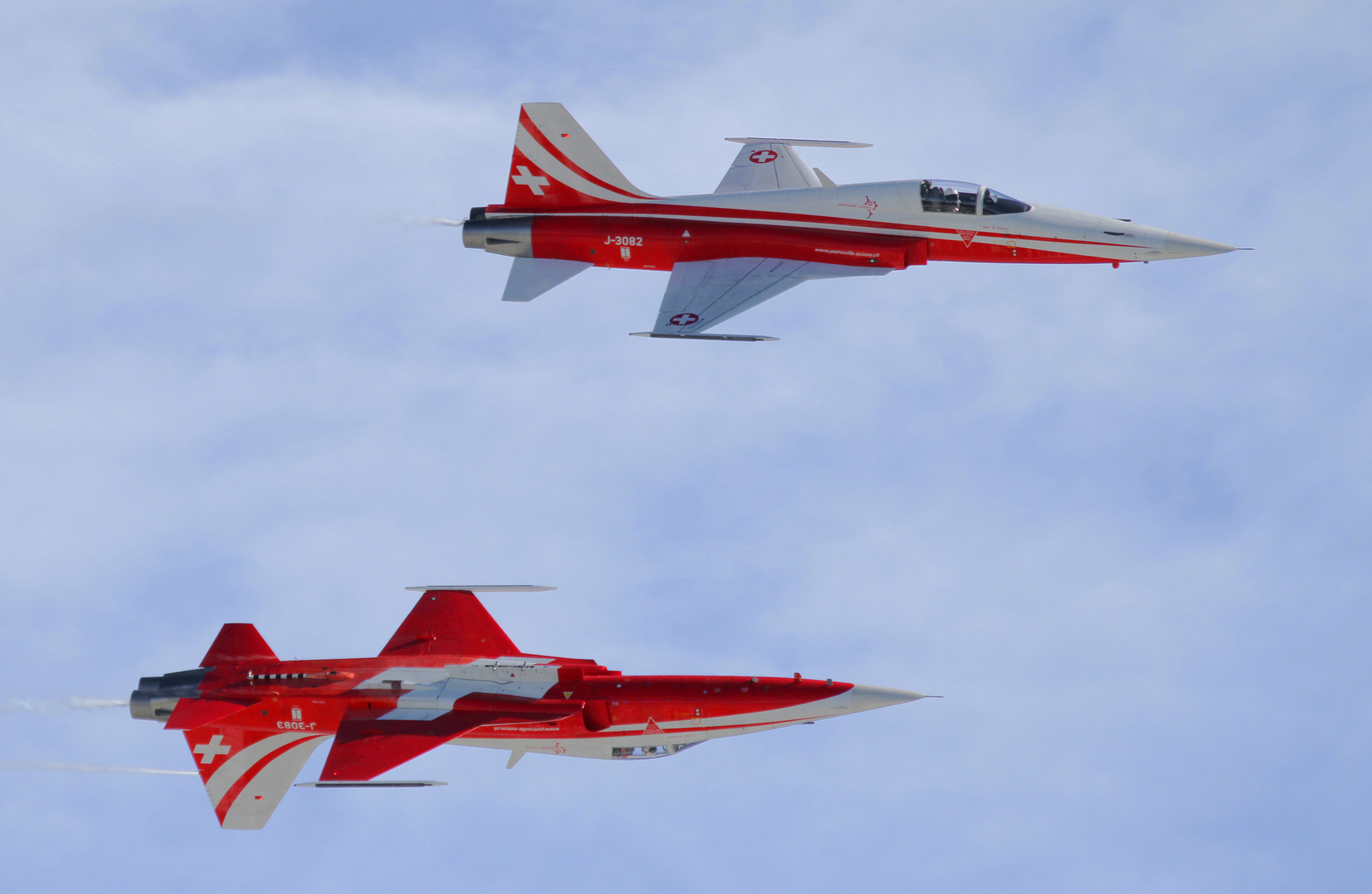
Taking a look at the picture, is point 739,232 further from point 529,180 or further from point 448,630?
point 448,630

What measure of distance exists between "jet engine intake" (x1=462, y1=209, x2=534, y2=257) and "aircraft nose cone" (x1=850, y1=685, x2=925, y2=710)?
1275 cm

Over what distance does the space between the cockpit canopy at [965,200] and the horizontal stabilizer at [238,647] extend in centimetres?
1629

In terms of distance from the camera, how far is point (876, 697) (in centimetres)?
3266

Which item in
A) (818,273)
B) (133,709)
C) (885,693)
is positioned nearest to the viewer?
(885,693)

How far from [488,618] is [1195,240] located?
643 inches

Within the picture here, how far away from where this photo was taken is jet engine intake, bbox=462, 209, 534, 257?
129ft

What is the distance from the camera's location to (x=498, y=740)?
33.7m

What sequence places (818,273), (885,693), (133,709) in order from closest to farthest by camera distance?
(885,693) → (133,709) → (818,273)

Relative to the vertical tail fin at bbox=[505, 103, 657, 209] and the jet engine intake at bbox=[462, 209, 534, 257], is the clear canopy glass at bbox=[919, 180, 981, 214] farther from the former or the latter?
the jet engine intake at bbox=[462, 209, 534, 257]

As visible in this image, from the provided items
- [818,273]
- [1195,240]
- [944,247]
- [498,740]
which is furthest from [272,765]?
[1195,240]

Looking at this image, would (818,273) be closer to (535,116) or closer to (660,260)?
(660,260)

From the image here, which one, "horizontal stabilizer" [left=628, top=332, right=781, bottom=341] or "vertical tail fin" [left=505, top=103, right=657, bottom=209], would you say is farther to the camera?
"vertical tail fin" [left=505, top=103, right=657, bottom=209]

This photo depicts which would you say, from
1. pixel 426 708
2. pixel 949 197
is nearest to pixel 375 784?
pixel 426 708

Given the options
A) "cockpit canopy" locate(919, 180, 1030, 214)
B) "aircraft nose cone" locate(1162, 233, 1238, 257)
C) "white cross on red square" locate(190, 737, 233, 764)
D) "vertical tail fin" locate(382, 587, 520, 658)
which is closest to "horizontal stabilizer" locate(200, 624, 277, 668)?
"white cross on red square" locate(190, 737, 233, 764)
